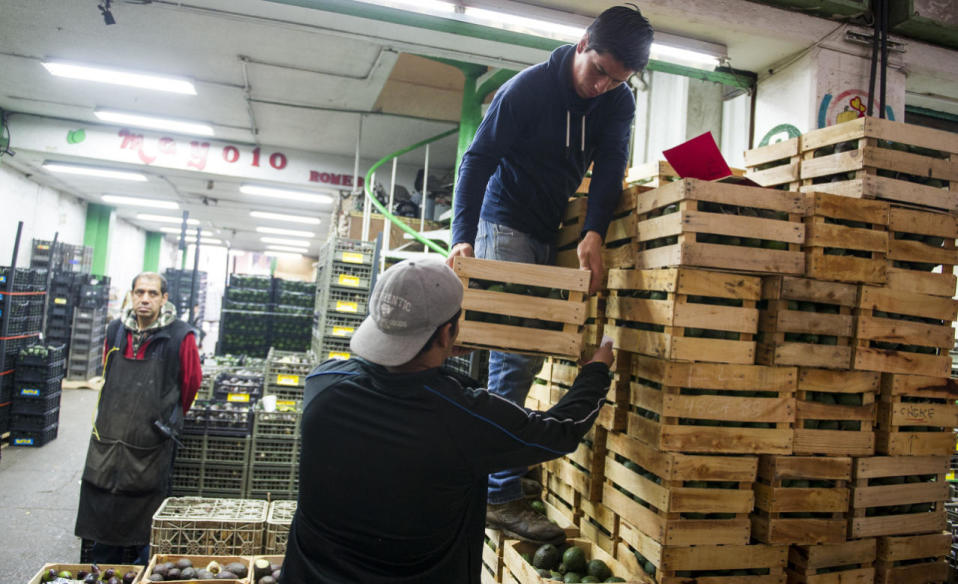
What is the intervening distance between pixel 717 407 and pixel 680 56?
11.3 feet

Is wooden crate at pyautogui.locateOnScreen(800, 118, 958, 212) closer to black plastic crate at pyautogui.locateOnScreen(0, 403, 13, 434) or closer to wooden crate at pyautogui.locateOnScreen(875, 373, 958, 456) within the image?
wooden crate at pyautogui.locateOnScreen(875, 373, 958, 456)

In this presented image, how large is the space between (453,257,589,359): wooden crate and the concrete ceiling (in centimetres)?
279

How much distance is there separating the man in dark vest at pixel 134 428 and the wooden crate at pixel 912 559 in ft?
15.0

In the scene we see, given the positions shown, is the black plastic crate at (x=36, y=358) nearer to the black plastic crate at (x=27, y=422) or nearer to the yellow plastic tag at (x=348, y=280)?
the black plastic crate at (x=27, y=422)

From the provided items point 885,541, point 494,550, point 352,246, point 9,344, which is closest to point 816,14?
point 885,541

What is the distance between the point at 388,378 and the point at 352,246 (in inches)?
244

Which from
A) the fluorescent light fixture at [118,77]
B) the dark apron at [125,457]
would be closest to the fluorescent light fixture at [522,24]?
the dark apron at [125,457]

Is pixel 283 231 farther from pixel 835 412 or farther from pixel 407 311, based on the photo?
pixel 407 311

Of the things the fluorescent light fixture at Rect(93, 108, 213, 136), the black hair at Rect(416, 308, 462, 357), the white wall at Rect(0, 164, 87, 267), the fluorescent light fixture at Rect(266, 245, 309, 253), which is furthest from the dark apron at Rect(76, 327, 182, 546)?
the fluorescent light fixture at Rect(266, 245, 309, 253)

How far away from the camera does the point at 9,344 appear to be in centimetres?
850

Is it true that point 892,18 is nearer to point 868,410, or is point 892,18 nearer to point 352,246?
point 868,410

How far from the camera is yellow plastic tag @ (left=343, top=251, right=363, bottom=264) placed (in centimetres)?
774

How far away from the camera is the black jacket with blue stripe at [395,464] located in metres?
1.81

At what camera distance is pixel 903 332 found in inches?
112
